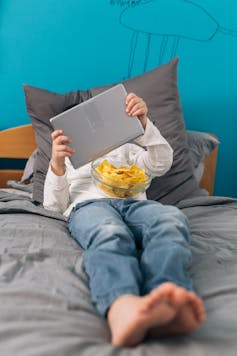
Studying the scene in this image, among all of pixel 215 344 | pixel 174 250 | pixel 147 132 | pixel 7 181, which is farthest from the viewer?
pixel 7 181

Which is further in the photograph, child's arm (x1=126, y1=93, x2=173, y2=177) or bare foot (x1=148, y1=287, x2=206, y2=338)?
child's arm (x1=126, y1=93, x2=173, y2=177)

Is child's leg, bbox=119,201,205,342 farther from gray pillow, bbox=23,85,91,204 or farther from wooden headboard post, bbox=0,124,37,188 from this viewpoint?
wooden headboard post, bbox=0,124,37,188

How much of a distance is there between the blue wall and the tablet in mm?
643

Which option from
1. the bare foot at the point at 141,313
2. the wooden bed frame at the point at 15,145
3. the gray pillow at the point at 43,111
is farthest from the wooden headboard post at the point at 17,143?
the bare foot at the point at 141,313

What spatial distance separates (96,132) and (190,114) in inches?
30.4

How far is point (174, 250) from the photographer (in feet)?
2.64

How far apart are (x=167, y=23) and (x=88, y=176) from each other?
0.78 meters

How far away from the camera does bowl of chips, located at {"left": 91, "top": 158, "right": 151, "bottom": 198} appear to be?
116 centimetres

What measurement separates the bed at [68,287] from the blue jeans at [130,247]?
0.15ft

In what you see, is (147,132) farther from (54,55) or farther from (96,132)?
(54,55)

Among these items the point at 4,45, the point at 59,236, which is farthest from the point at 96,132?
the point at 4,45

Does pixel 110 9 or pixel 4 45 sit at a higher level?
pixel 110 9

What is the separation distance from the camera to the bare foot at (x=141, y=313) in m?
0.62

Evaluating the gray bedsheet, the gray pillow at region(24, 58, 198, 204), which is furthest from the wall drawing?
the gray bedsheet
